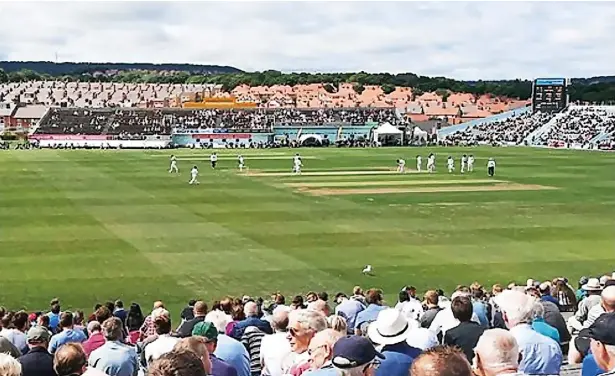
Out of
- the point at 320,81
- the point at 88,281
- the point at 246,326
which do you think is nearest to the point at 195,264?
the point at 88,281

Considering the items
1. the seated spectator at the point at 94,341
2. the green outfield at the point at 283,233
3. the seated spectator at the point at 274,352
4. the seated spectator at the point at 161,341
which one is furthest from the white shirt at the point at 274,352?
the green outfield at the point at 283,233

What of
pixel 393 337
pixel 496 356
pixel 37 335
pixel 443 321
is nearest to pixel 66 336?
pixel 37 335

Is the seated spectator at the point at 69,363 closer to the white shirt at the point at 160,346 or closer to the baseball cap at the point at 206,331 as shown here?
the baseball cap at the point at 206,331

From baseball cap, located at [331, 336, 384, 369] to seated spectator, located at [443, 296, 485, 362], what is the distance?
2.12m

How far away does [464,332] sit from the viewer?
7539mm

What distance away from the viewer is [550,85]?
107 meters

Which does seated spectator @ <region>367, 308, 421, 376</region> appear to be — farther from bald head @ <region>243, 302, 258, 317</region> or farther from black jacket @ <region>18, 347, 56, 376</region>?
bald head @ <region>243, 302, 258, 317</region>

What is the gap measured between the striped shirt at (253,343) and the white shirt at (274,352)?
0.62 metres

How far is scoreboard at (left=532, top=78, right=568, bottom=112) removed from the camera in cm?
10475

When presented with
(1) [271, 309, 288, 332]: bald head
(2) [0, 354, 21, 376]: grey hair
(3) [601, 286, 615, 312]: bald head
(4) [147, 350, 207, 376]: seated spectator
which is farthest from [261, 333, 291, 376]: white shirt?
(4) [147, 350, 207, 376]: seated spectator

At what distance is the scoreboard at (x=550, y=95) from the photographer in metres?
105

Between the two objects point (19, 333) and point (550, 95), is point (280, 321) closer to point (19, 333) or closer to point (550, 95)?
point (19, 333)

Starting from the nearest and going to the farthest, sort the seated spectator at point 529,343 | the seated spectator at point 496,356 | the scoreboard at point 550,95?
the seated spectator at point 496,356, the seated spectator at point 529,343, the scoreboard at point 550,95

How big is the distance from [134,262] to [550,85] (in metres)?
93.7
